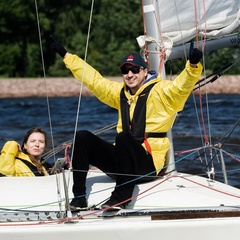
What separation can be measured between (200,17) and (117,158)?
5.81 feet

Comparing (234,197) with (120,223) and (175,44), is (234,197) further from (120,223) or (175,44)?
(175,44)

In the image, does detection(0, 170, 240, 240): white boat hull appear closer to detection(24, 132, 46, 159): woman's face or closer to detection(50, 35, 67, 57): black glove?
detection(24, 132, 46, 159): woman's face

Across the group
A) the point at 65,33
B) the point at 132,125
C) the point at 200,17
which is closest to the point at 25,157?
the point at 132,125

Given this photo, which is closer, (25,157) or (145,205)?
(145,205)

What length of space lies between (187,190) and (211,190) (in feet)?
0.55

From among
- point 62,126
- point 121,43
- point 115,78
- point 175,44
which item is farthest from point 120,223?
point 121,43

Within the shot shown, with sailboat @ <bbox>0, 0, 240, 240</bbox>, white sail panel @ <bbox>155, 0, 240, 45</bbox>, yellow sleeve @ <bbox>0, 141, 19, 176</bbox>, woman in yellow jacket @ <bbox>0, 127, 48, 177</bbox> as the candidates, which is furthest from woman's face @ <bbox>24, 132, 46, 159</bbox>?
white sail panel @ <bbox>155, 0, 240, 45</bbox>

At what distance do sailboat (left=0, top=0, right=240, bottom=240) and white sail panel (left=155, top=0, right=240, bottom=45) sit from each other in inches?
2.0

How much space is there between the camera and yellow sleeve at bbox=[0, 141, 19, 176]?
5.45 meters

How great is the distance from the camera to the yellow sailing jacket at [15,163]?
5457 mm

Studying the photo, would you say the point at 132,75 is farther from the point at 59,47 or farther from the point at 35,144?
the point at 35,144

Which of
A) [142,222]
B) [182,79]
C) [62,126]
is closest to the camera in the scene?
[142,222]

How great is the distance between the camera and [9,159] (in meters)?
5.46

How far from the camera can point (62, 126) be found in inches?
624
